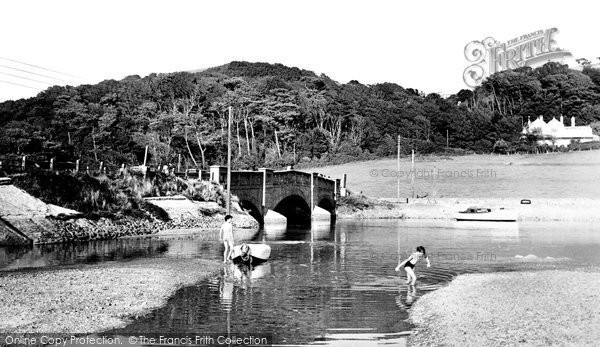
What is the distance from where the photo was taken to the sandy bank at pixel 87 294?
50.1ft

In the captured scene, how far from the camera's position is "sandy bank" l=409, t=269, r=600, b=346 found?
1378 cm

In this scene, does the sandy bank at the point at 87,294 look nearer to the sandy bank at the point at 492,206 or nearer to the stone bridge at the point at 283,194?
the stone bridge at the point at 283,194

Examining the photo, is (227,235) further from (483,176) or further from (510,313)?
(483,176)

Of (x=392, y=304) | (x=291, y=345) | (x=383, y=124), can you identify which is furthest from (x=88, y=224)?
(x=383, y=124)

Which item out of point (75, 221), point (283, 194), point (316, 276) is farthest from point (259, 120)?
point (316, 276)

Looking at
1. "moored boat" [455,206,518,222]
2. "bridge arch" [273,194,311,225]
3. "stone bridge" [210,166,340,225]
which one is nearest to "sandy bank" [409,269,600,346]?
"stone bridge" [210,166,340,225]

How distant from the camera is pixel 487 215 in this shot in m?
80.8

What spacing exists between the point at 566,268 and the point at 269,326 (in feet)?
66.4

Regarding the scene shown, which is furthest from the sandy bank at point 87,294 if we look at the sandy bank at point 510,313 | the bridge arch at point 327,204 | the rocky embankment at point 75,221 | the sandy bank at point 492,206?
the sandy bank at point 492,206

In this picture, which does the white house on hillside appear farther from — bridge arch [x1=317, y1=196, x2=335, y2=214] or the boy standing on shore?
the boy standing on shore

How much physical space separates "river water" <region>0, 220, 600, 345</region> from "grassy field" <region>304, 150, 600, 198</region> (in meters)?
51.7

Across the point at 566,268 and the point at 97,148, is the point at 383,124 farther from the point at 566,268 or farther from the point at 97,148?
the point at 566,268

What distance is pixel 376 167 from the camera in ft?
418

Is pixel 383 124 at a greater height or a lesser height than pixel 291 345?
greater
